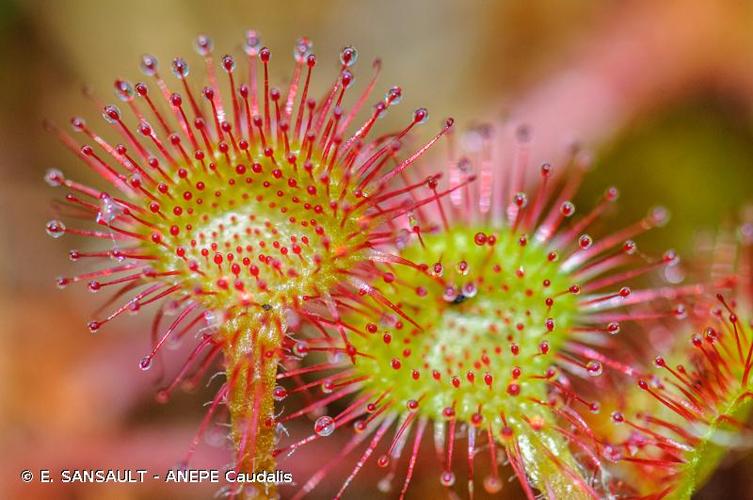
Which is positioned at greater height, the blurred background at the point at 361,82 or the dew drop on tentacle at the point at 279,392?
the blurred background at the point at 361,82

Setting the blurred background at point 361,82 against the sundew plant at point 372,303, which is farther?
the blurred background at point 361,82

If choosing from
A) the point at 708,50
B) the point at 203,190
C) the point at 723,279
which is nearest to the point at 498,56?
the point at 708,50

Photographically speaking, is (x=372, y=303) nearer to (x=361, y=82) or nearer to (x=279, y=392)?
(x=279, y=392)

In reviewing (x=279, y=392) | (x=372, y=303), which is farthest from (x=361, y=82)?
(x=279, y=392)

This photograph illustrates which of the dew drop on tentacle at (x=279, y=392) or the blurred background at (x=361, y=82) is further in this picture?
the blurred background at (x=361, y=82)

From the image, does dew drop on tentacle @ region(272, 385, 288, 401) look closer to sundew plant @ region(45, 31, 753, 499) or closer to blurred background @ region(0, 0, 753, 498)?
sundew plant @ region(45, 31, 753, 499)

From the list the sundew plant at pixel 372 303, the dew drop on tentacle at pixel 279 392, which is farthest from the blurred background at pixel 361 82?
the dew drop on tentacle at pixel 279 392

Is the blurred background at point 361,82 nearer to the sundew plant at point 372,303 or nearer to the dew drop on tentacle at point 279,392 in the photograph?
the sundew plant at point 372,303

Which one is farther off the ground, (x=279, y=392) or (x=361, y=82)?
(x=361, y=82)

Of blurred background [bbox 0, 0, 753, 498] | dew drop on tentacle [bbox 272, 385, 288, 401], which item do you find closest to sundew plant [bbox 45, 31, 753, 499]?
dew drop on tentacle [bbox 272, 385, 288, 401]
